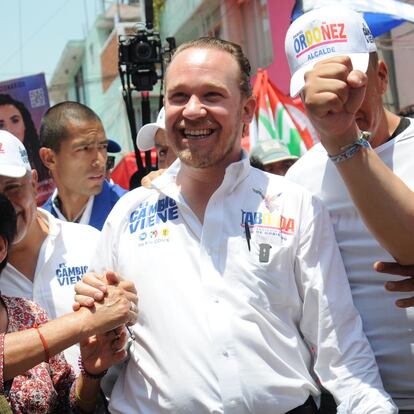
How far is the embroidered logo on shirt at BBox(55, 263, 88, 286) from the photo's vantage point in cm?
305

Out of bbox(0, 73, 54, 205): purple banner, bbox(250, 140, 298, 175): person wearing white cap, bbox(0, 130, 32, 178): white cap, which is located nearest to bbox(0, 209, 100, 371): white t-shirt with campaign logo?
bbox(0, 130, 32, 178): white cap

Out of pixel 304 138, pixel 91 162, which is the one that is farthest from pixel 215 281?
pixel 304 138

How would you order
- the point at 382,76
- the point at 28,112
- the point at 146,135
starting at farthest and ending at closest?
Answer: the point at 28,112 < the point at 146,135 < the point at 382,76

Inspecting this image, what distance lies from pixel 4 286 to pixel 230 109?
121 cm

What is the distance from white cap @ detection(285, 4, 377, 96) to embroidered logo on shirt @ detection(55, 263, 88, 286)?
4.27 ft

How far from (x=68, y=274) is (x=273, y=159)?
9.32 feet

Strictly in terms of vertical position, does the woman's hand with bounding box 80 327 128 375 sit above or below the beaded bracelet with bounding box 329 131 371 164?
below

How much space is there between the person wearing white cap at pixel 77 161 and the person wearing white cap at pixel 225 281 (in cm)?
202

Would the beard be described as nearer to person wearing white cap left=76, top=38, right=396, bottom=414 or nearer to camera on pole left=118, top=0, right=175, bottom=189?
person wearing white cap left=76, top=38, right=396, bottom=414

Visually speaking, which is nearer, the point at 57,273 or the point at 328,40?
the point at 328,40

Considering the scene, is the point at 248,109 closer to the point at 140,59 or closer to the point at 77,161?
the point at 77,161

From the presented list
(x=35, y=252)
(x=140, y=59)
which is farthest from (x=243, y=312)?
(x=140, y=59)

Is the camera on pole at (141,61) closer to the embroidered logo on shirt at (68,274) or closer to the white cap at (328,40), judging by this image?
the embroidered logo on shirt at (68,274)

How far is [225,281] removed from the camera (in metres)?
2.37
